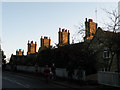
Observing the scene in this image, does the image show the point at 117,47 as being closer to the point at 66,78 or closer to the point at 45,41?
the point at 66,78

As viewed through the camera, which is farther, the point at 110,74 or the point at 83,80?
the point at 83,80

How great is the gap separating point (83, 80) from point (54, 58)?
7179 mm

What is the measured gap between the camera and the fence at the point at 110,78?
1171cm

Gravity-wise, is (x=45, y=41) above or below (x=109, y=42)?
above

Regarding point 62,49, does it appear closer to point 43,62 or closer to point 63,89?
point 43,62

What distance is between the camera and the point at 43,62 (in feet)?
78.0

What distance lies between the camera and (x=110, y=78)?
12.2 metres

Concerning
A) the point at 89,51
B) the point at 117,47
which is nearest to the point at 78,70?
the point at 89,51

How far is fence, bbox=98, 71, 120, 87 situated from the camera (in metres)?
11.7

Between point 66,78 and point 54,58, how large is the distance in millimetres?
4479

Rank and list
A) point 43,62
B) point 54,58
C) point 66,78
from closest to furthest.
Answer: point 66,78 → point 54,58 → point 43,62

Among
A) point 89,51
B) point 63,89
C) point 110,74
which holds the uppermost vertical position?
point 89,51

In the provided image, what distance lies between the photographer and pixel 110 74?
12.2m

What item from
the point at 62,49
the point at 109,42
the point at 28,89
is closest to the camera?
Result: the point at 28,89
